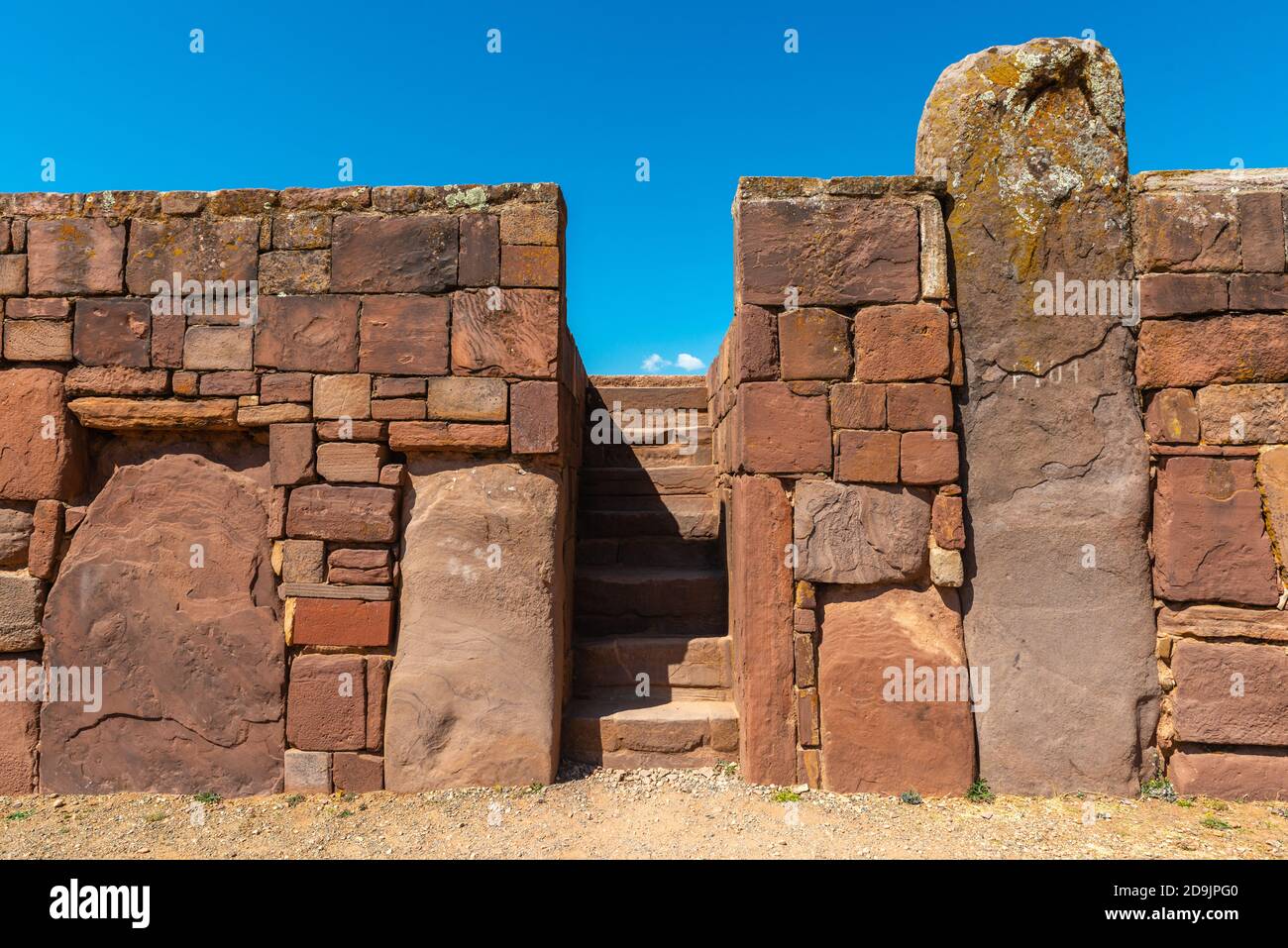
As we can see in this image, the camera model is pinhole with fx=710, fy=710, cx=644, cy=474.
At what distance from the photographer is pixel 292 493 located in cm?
428

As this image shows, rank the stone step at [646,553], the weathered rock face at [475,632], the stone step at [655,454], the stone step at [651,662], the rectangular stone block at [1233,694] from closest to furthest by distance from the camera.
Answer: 1. the rectangular stone block at [1233,694]
2. the weathered rock face at [475,632]
3. the stone step at [651,662]
4. the stone step at [646,553]
5. the stone step at [655,454]

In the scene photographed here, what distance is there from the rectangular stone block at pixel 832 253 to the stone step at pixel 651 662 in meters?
2.44

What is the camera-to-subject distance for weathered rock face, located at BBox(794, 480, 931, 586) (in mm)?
4266

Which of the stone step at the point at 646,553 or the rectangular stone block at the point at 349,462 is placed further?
the stone step at the point at 646,553

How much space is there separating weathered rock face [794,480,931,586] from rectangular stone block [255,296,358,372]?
293 centimetres

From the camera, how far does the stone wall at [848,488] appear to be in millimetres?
4246

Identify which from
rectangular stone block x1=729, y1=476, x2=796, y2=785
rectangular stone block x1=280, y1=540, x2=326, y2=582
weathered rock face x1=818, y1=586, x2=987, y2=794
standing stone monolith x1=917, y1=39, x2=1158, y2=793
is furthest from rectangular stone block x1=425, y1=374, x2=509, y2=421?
standing stone monolith x1=917, y1=39, x2=1158, y2=793

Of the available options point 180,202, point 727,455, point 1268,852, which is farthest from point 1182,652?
point 180,202

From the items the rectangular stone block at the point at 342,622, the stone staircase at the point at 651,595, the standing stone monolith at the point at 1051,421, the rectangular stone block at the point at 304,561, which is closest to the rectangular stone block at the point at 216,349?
the rectangular stone block at the point at 304,561

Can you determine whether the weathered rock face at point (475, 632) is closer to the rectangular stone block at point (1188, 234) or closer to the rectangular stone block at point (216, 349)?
the rectangular stone block at point (216, 349)

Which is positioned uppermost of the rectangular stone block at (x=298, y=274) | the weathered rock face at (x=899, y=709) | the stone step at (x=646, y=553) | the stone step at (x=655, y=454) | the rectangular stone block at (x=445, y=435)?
the rectangular stone block at (x=298, y=274)

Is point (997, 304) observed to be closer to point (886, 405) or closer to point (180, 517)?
point (886, 405)

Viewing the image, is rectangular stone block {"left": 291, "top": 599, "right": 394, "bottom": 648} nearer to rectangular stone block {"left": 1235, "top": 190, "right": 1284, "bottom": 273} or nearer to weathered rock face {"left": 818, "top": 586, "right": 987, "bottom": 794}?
weathered rock face {"left": 818, "top": 586, "right": 987, "bottom": 794}

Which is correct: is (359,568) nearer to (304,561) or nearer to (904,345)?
(304,561)
